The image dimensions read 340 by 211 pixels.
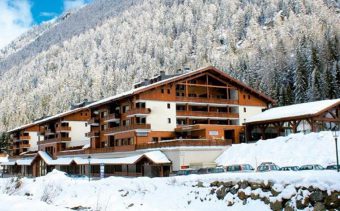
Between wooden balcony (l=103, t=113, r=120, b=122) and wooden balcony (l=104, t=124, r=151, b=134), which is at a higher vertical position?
wooden balcony (l=103, t=113, r=120, b=122)

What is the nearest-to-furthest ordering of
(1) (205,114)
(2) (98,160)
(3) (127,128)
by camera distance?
(3) (127,128) < (1) (205,114) < (2) (98,160)

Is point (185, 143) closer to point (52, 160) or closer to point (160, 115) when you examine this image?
point (160, 115)

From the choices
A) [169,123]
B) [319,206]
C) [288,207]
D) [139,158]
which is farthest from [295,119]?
[319,206]

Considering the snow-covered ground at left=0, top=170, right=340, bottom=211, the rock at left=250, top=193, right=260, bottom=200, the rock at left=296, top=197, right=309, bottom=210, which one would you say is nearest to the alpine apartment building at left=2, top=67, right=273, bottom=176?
the snow-covered ground at left=0, top=170, right=340, bottom=211

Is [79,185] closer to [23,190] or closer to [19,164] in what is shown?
[23,190]

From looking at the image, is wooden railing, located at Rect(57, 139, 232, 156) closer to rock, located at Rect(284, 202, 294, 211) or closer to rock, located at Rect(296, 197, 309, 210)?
rock, located at Rect(284, 202, 294, 211)

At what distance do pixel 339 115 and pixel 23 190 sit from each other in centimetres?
4227

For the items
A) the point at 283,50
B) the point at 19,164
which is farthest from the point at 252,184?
the point at 283,50

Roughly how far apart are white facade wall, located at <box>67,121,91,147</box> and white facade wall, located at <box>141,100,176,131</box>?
30.4 metres

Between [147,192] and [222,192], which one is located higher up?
[222,192]

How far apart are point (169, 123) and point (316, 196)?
46322mm

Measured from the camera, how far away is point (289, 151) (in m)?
50.0

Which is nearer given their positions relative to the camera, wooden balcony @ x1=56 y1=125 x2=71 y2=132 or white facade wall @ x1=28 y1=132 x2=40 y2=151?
wooden balcony @ x1=56 y1=125 x2=71 y2=132

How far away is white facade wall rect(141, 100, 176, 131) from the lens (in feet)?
211
